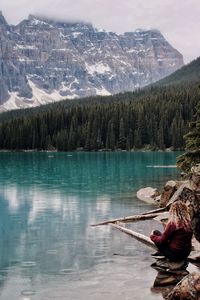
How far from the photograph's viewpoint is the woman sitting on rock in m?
20.6

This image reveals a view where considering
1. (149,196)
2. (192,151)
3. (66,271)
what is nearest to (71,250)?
(66,271)

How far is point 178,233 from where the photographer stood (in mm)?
20641

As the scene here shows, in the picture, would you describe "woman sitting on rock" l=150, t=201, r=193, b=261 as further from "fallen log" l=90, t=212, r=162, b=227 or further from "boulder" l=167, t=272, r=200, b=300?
→ "fallen log" l=90, t=212, r=162, b=227

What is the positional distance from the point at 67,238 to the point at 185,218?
11688mm

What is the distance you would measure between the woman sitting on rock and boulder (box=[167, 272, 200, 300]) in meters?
3.49

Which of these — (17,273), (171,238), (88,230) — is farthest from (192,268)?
(88,230)

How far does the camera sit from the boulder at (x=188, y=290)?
16594 millimetres

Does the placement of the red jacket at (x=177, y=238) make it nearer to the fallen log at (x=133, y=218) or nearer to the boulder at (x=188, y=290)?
the boulder at (x=188, y=290)

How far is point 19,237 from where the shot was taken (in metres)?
32.0

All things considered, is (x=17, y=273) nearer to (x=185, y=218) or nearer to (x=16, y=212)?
(x=185, y=218)

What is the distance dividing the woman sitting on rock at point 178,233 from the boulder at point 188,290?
3490 millimetres

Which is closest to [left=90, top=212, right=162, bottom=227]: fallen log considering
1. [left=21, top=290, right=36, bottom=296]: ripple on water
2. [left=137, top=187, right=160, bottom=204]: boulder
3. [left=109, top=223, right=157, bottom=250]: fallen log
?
[left=109, top=223, right=157, bottom=250]: fallen log

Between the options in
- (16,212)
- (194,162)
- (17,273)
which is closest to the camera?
(17,273)

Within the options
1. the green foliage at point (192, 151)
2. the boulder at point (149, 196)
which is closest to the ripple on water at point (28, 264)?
the green foliage at point (192, 151)
